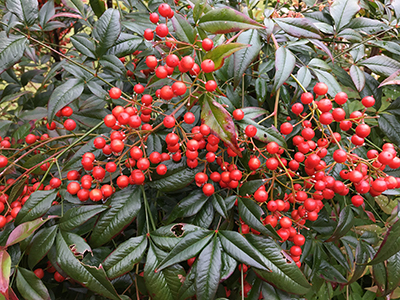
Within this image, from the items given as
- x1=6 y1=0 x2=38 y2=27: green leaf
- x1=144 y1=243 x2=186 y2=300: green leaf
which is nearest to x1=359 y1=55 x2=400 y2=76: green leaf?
x1=144 y1=243 x2=186 y2=300: green leaf

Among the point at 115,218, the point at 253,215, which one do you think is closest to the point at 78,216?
the point at 115,218

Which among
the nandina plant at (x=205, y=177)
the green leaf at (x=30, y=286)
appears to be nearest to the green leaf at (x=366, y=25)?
the nandina plant at (x=205, y=177)

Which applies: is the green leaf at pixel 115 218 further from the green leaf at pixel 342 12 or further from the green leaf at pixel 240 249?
the green leaf at pixel 342 12

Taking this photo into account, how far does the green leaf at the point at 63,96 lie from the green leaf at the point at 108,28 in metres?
0.15

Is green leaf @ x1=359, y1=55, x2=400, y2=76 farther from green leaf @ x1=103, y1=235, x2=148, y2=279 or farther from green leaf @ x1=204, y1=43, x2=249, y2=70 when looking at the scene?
green leaf @ x1=103, y1=235, x2=148, y2=279

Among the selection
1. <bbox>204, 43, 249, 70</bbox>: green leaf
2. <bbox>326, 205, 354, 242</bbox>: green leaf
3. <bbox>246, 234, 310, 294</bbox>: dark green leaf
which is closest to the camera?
<bbox>204, 43, 249, 70</bbox>: green leaf

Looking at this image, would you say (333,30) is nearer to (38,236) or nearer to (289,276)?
(289,276)

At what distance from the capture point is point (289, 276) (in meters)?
0.69

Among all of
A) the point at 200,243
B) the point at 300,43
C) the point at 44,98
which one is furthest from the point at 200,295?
the point at 44,98

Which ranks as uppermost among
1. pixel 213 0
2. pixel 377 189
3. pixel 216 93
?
pixel 213 0

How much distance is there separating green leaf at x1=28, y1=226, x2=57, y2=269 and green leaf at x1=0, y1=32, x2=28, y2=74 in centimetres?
48

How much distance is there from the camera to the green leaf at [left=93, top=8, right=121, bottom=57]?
84cm

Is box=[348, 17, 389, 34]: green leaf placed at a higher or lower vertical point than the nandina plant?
higher

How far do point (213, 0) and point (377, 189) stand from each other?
79 cm
